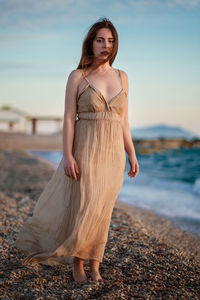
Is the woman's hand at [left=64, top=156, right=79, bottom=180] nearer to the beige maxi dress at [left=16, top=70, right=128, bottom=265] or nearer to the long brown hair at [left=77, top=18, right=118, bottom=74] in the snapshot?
the beige maxi dress at [left=16, top=70, right=128, bottom=265]

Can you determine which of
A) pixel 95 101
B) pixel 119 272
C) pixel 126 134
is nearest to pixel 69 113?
pixel 95 101

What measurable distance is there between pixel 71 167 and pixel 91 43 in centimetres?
98

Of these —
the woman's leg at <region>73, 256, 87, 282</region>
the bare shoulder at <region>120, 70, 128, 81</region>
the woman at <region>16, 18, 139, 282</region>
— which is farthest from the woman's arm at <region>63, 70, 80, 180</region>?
the woman's leg at <region>73, 256, 87, 282</region>

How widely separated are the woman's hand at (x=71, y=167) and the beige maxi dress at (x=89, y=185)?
0.03 m

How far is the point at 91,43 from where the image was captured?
2699 millimetres

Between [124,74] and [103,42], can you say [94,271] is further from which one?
[103,42]

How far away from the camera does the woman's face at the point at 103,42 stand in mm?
2633

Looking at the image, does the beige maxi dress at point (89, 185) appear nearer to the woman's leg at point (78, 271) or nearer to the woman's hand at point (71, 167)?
the woman's hand at point (71, 167)

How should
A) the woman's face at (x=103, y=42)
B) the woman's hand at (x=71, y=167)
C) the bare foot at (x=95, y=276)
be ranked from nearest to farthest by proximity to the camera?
the woman's hand at (x=71, y=167) → the woman's face at (x=103, y=42) → the bare foot at (x=95, y=276)

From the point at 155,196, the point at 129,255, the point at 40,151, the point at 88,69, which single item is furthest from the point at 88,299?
the point at 40,151

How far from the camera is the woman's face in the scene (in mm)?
2633

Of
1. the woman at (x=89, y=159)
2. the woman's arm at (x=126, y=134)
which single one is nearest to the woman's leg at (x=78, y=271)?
the woman at (x=89, y=159)

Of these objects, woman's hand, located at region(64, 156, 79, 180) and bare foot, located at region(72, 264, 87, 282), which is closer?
woman's hand, located at region(64, 156, 79, 180)

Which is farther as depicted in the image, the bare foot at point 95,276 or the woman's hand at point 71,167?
the bare foot at point 95,276
